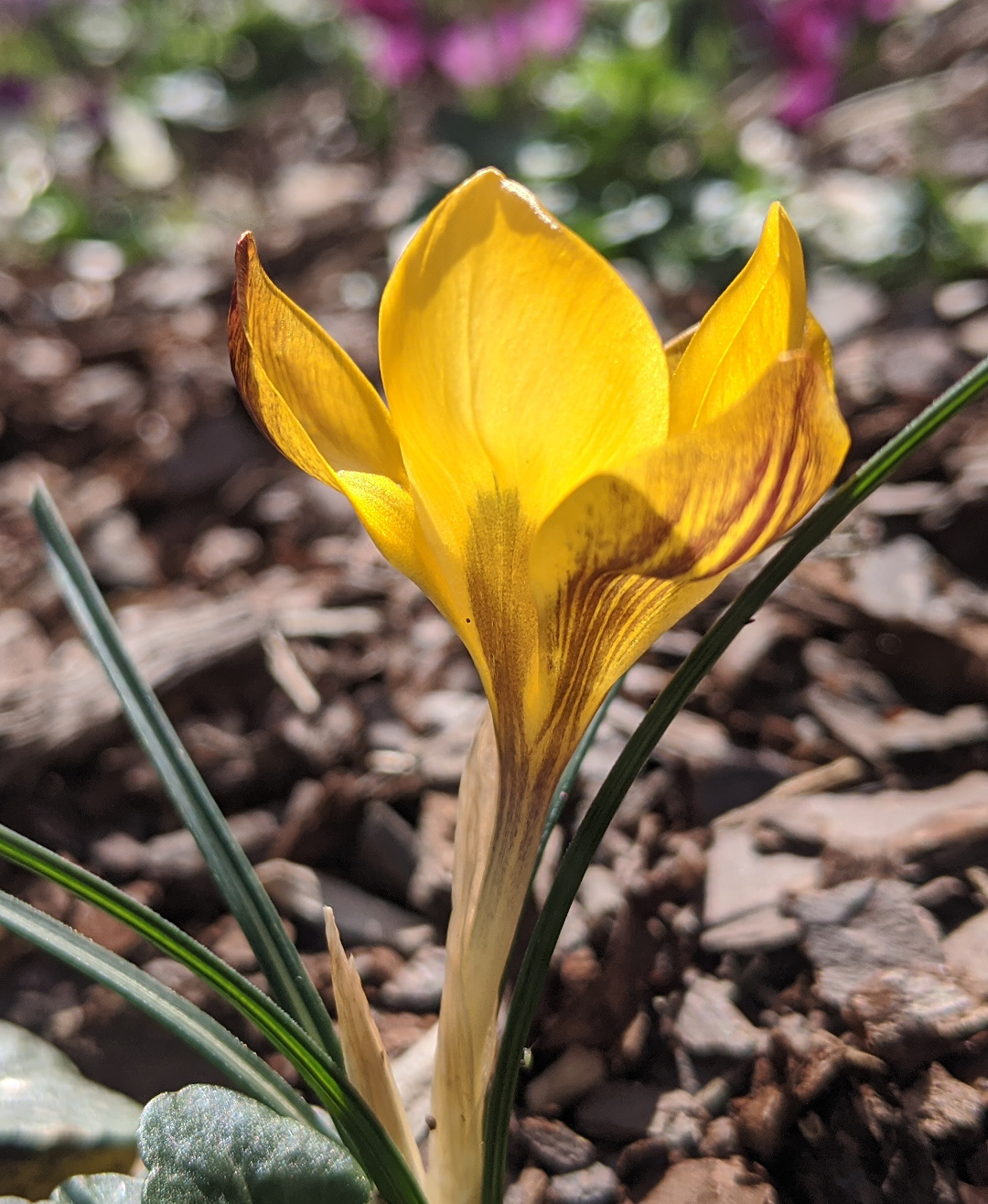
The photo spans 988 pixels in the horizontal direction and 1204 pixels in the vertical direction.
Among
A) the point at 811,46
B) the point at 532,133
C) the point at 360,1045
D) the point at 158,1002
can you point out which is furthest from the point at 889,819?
the point at 811,46

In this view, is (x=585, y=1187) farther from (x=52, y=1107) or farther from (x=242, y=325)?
(x=242, y=325)

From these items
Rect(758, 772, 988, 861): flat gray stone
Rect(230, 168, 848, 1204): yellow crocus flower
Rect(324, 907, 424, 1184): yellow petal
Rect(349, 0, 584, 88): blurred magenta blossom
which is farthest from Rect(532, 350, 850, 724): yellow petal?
Rect(349, 0, 584, 88): blurred magenta blossom

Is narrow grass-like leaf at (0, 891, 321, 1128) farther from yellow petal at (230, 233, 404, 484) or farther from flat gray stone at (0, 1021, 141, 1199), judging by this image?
yellow petal at (230, 233, 404, 484)

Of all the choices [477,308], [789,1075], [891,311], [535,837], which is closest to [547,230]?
[477,308]

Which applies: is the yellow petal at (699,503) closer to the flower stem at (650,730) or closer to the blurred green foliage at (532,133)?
the flower stem at (650,730)

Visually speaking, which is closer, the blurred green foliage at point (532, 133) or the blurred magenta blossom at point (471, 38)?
the blurred green foliage at point (532, 133)

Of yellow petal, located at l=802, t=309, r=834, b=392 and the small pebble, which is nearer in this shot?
yellow petal, located at l=802, t=309, r=834, b=392

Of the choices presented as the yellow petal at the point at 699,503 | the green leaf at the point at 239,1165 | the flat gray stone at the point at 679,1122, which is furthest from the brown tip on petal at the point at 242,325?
the flat gray stone at the point at 679,1122
